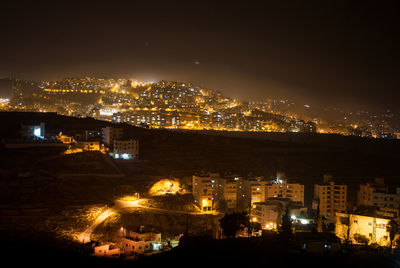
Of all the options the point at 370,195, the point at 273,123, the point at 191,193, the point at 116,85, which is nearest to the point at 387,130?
the point at 273,123

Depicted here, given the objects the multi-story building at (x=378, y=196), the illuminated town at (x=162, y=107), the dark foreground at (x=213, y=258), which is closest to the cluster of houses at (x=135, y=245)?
the dark foreground at (x=213, y=258)

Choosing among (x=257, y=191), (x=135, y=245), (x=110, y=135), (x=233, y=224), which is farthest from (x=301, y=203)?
(x=110, y=135)

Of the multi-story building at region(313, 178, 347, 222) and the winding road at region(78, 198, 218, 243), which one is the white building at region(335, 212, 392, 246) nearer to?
the multi-story building at region(313, 178, 347, 222)

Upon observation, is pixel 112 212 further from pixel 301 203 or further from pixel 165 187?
pixel 301 203

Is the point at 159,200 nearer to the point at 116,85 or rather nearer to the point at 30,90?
the point at 30,90

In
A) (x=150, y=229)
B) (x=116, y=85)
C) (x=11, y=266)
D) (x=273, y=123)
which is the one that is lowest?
(x=150, y=229)

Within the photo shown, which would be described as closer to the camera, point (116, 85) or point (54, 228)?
point (54, 228)

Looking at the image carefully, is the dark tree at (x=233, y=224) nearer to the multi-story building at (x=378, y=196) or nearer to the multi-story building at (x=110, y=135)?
the multi-story building at (x=378, y=196)
